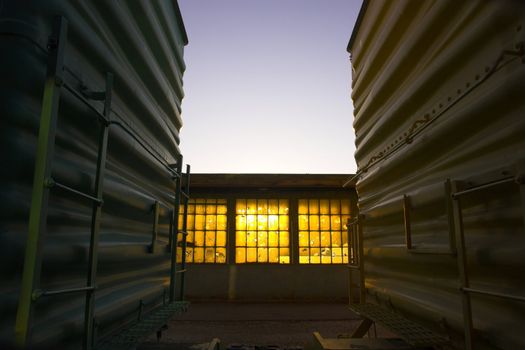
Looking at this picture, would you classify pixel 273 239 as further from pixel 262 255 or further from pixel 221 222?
pixel 221 222

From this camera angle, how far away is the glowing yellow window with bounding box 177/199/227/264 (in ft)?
38.2

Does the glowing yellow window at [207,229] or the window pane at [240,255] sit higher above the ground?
the glowing yellow window at [207,229]

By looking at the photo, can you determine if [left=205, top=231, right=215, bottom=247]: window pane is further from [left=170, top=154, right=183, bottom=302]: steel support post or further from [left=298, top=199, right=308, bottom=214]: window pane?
[left=170, top=154, right=183, bottom=302]: steel support post

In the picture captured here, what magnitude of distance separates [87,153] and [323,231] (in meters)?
10.2

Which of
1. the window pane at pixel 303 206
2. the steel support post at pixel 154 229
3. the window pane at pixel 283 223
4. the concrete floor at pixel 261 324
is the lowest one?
the concrete floor at pixel 261 324

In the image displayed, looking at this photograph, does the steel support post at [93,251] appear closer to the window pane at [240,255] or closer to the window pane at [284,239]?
the window pane at [240,255]

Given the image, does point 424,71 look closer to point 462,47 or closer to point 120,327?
point 462,47

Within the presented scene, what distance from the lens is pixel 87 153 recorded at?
2168mm

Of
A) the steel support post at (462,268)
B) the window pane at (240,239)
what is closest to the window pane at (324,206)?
the window pane at (240,239)

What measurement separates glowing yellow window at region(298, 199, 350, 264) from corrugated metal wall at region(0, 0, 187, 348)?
8182 mm

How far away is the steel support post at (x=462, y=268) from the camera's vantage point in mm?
2018

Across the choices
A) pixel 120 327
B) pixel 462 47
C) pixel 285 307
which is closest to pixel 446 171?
pixel 462 47

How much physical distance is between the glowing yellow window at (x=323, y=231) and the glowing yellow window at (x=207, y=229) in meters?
2.40

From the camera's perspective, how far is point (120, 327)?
2.68 m
